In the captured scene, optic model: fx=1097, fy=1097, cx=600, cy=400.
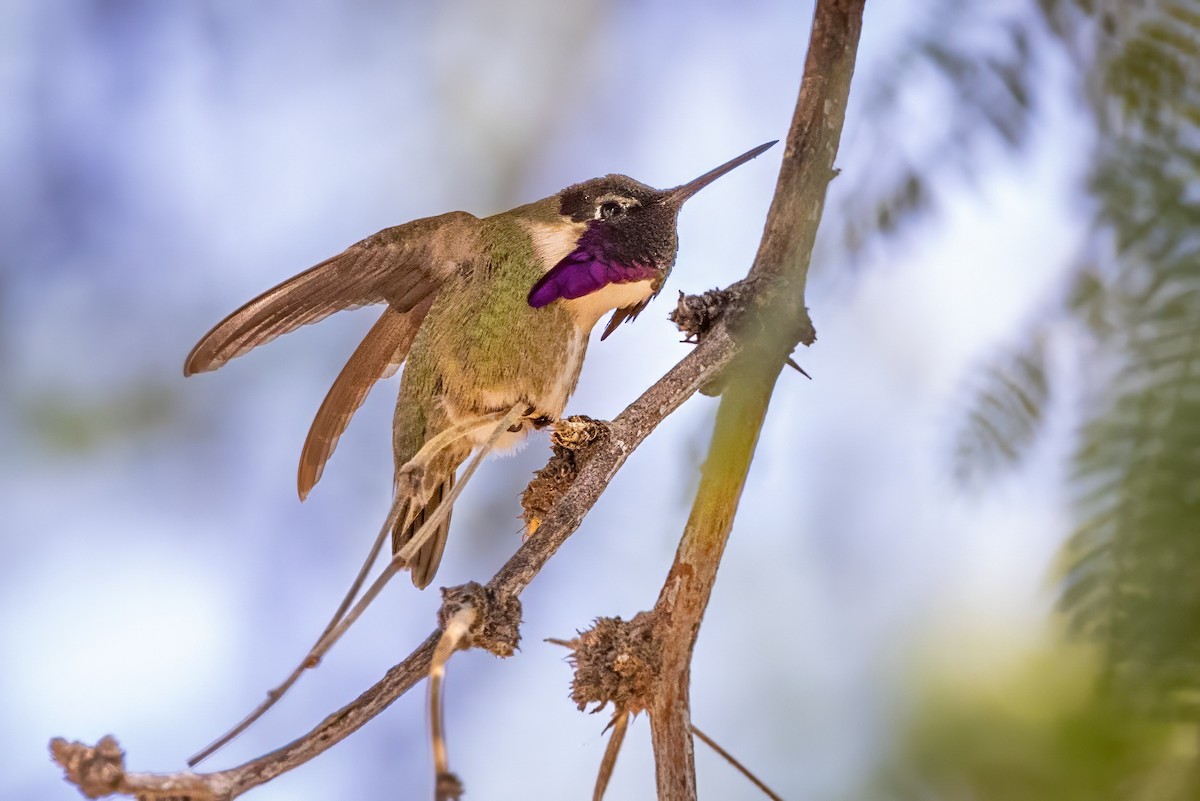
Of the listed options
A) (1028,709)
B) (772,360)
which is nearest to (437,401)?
(772,360)

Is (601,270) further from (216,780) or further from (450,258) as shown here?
(216,780)

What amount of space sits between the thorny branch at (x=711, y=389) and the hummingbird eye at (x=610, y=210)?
1.68ft

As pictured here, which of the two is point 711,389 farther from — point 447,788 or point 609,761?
point 447,788

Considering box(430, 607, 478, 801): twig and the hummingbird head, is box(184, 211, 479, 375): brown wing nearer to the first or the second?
the hummingbird head

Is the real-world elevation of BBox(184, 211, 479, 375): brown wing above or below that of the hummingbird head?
below

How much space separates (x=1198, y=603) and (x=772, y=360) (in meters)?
0.66

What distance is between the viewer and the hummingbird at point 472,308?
1.46m

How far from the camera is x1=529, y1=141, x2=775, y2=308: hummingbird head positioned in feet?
4.91

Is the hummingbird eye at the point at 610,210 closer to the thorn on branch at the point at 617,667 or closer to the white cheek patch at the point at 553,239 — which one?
the white cheek patch at the point at 553,239

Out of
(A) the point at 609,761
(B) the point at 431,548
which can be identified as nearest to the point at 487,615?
(A) the point at 609,761

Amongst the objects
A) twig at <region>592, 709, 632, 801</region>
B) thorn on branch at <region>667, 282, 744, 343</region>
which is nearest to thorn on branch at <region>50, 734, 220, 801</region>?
twig at <region>592, 709, 632, 801</region>

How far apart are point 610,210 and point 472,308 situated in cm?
25

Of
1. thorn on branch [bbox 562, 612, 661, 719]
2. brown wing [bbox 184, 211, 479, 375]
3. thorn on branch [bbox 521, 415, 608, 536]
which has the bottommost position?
thorn on branch [bbox 562, 612, 661, 719]

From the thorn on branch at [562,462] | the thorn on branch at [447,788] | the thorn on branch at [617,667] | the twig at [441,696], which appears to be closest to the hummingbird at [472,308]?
the thorn on branch at [562,462]
